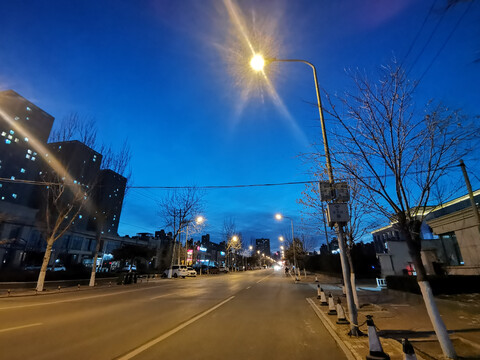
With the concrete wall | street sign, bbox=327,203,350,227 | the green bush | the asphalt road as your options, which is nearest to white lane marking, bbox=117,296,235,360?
the asphalt road

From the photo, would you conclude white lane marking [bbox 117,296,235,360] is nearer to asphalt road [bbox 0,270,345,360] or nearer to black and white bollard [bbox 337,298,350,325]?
asphalt road [bbox 0,270,345,360]

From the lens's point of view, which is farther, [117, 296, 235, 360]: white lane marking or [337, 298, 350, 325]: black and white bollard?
[337, 298, 350, 325]: black and white bollard

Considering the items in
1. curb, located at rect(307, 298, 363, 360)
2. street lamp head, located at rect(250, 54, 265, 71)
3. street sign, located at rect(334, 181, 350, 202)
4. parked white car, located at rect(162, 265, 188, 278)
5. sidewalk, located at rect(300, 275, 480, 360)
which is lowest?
curb, located at rect(307, 298, 363, 360)

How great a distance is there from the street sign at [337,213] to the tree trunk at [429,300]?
179cm

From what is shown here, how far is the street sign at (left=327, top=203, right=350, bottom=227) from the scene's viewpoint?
7.55m

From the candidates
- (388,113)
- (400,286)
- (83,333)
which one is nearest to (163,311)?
(83,333)

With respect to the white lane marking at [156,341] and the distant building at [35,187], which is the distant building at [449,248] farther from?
the distant building at [35,187]

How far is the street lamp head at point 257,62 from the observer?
28.9 ft

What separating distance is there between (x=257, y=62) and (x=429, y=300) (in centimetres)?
820

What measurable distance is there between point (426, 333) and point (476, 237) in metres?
13.6

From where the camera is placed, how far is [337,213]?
7672mm

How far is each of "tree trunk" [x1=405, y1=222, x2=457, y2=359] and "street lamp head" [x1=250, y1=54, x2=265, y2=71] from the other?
6794 mm

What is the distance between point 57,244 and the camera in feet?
196

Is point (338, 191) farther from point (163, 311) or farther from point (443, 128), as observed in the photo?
point (163, 311)
